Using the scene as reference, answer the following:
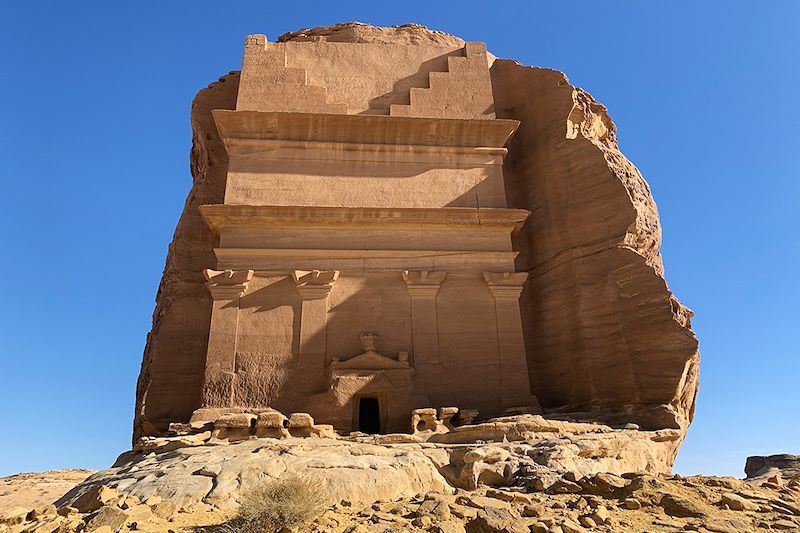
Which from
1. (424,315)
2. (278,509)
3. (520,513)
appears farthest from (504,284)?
(278,509)

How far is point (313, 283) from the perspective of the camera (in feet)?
43.2

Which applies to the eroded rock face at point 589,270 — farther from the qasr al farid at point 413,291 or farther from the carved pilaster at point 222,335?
the carved pilaster at point 222,335

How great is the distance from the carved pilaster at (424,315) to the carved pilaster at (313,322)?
1.92 meters

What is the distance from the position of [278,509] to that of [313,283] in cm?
832

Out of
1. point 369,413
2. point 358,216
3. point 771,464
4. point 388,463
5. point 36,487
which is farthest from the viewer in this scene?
point 36,487

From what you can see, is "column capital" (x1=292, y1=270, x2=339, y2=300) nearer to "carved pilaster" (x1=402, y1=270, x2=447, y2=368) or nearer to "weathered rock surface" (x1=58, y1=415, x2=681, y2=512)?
"carved pilaster" (x1=402, y1=270, x2=447, y2=368)

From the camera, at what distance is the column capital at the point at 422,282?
1350cm

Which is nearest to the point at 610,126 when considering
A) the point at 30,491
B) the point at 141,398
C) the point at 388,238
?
the point at 388,238

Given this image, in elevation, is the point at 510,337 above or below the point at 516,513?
above

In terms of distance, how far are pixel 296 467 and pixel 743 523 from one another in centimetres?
492

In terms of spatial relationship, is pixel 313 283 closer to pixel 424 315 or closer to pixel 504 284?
pixel 424 315

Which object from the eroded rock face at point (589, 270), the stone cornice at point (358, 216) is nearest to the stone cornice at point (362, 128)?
the eroded rock face at point (589, 270)

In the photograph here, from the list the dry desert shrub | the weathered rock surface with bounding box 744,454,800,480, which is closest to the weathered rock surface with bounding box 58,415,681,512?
the dry desert shrub

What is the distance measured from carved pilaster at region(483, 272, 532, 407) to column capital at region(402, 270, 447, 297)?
4.12 ft
